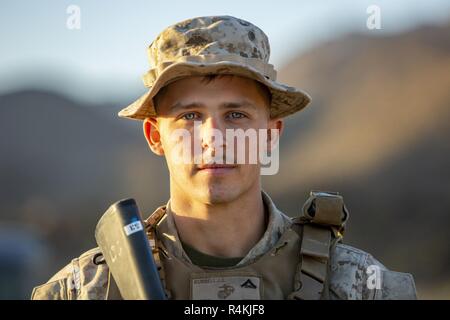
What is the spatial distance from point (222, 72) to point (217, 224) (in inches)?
32.5

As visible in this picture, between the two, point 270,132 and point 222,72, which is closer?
point 222,72

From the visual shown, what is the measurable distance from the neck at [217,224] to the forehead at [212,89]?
51 centimetres

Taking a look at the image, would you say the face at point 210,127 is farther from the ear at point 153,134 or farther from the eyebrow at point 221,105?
the ear at point 153,134

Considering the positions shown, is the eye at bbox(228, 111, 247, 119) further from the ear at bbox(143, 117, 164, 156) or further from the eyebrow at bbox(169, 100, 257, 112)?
the ear at bbox(143, 117, 164, 156)

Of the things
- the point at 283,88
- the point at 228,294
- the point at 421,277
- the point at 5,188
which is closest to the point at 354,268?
the point at 228,294

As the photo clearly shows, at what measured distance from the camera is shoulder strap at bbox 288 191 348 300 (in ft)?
14.8

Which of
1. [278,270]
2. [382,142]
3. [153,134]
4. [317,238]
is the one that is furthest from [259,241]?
[382,142]

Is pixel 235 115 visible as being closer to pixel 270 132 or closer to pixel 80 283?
pixel 270 132

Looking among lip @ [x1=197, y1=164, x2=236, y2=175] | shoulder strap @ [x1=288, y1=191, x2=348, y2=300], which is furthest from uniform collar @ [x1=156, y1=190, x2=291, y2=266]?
lip @ [x1=197, y1=164, x2=236, y2=175]

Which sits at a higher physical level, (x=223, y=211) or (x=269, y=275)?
(x=223, y=211)

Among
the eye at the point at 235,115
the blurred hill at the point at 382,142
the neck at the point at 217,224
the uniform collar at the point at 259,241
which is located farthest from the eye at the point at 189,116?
the blurred hill at the point at 382,142

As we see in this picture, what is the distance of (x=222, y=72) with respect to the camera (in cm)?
455

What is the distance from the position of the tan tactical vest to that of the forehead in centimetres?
71

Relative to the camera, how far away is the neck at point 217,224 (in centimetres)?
466
